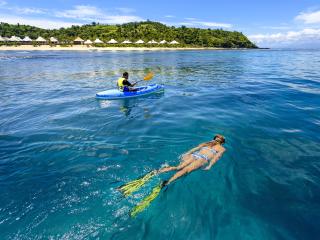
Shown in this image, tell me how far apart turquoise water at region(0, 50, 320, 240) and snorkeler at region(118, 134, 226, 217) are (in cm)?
20

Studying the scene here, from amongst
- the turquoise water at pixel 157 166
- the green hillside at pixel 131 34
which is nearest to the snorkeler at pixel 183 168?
the turquoise water at pixel 157 166

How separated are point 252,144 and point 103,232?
6.71m

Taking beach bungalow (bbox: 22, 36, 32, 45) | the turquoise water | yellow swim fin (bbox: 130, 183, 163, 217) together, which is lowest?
beach bungalow (bbox: 22, 36, 32, 45)

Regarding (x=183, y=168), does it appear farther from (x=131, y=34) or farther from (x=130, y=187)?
(x=131, y=34)

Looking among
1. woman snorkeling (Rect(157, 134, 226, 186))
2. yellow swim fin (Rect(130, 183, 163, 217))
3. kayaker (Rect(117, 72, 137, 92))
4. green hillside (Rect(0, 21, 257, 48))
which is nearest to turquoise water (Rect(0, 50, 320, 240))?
yellow swim fin (Rect(130, 183, 163, 217))

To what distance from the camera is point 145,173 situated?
7.51 metres

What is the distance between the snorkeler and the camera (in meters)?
6.11

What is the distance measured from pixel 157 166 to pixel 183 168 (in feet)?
3.34

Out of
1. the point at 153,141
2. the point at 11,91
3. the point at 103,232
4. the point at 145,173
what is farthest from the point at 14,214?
the point at 11,91

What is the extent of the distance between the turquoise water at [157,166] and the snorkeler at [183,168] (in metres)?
0.20

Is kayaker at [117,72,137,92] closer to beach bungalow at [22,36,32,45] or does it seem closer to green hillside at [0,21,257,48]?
beach bungalow at [22,36,32,45]

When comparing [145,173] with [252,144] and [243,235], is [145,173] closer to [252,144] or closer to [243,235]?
[243,235]

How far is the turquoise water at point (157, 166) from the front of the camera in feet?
18.3

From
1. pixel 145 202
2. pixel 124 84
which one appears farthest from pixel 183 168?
pixel 124 84
